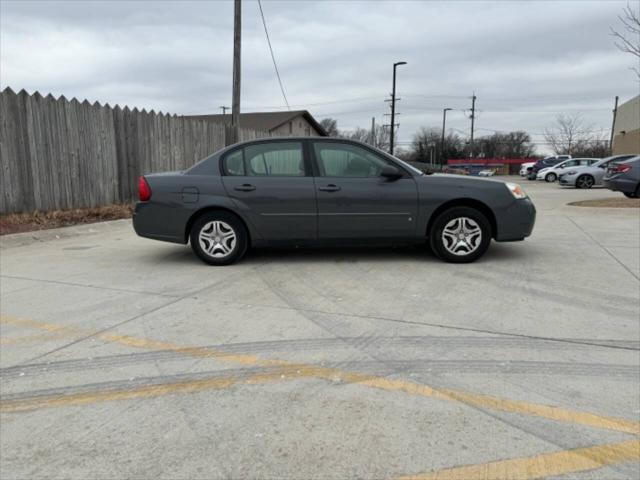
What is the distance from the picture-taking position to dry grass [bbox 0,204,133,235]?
901 cm

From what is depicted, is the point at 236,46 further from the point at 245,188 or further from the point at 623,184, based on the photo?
the point at 623,184

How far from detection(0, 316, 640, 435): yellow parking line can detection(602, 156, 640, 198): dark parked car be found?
13.4 meters

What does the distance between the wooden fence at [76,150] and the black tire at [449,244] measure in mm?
7765

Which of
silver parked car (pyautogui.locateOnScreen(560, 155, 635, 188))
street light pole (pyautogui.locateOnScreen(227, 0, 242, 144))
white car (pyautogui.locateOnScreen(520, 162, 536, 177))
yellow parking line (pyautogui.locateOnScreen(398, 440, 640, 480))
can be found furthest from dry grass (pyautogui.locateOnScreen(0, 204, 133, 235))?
white car (pyautogui.locateOnScreen(520, 162, 536, 177))

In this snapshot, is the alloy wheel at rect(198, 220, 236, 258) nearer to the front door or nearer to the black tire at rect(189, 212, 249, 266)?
the black tire at rect(189, 212, 249, 266)

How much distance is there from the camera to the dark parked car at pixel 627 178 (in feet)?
45.7

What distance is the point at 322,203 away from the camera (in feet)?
21.1

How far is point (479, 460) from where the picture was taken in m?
2.46

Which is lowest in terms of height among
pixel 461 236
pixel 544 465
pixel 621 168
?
pixel 544 465

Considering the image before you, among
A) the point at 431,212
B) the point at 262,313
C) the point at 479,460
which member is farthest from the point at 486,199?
the point at 479,460

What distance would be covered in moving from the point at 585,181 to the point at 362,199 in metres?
21.4

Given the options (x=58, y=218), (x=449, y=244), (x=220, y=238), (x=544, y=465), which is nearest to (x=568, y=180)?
(x=449, y=244)

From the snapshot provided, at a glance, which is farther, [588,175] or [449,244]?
[588,175]

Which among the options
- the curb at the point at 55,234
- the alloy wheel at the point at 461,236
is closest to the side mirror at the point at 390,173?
the alloy wheel at the point at 461,236
